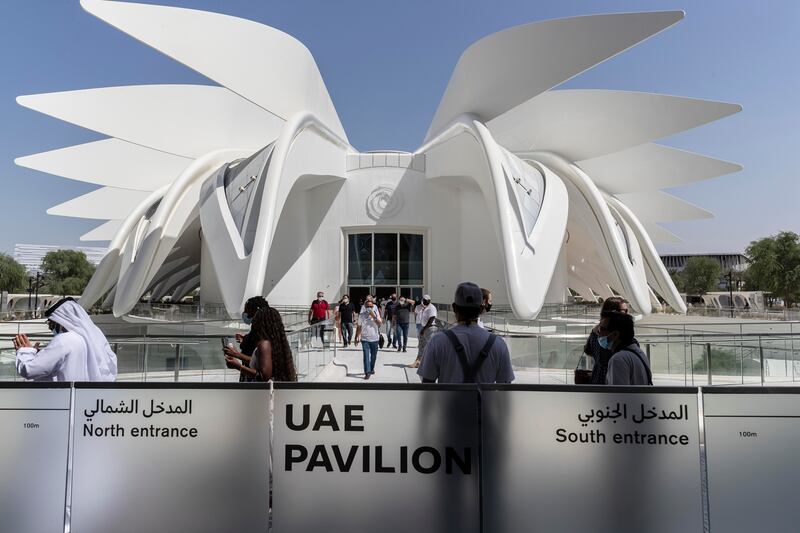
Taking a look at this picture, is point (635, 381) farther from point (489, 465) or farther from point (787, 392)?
point (489, 465)

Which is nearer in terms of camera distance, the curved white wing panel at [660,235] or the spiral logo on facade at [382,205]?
the spiral logo on facade at [382,205]

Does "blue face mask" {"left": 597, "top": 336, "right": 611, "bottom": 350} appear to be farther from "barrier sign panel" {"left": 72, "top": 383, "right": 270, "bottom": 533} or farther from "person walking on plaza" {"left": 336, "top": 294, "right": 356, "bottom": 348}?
"person walking on plaza" {"left": 336, "top": 294, "right": 356, "bottom": 348}

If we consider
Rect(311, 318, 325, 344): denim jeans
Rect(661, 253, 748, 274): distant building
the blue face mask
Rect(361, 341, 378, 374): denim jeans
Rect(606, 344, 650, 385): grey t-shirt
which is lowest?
Rect(361, 341, 378, 374): denim jeans

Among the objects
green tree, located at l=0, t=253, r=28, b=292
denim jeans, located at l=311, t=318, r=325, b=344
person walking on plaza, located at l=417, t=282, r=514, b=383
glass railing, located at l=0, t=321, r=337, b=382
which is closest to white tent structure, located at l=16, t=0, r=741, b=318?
denim jeans, located at l=311, t=318, r=325, b=344

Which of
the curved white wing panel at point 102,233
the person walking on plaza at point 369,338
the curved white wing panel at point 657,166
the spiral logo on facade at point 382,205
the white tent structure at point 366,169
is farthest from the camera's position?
the curved white wing panel at point 102,233

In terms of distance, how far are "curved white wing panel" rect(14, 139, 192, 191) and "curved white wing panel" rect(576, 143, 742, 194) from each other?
2456 cm

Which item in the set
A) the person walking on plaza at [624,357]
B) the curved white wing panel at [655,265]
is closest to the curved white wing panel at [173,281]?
the curved white wing panel at [655,265]

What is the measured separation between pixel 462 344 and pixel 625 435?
1.14 m

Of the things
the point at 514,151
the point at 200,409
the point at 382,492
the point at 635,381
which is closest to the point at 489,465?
the point at 382,492

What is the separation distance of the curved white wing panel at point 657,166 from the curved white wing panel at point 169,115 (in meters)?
19.1

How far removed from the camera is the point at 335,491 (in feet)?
10.4

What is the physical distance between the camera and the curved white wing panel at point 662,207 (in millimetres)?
35594

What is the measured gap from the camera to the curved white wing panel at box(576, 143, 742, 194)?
29438 mm

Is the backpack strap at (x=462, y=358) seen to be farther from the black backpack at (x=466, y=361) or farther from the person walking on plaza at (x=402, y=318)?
the person walking on plaza at (x=402, y=318)
